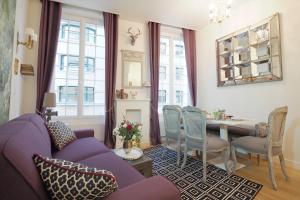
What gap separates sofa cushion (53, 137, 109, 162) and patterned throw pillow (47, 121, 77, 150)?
0.07 metres

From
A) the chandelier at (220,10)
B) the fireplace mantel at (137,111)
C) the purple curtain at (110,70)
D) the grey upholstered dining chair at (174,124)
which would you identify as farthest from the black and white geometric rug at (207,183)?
the chandelier at (220,10)

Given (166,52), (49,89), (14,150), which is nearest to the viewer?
(14,150)

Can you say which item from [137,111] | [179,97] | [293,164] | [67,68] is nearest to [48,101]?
[67,68]

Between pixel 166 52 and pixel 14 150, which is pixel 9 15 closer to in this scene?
pixel 14 150

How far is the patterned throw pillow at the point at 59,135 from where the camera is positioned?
2199 mm

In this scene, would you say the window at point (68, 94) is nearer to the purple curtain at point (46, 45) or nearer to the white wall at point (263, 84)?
the purple curtain at point (46, 45)

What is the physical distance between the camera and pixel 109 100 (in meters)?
3.93

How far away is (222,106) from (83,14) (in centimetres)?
396

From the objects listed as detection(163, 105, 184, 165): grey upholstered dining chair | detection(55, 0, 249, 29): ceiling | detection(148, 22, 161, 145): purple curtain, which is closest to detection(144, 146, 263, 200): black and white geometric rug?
detection(163, 105, 184, 165): grey upholstered dining chair

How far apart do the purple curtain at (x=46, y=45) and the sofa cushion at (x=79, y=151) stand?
5.52ft

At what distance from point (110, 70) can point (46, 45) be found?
4.44ft

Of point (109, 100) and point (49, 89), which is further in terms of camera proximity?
point (109, 100)

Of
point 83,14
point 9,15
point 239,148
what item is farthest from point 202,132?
point 83,14

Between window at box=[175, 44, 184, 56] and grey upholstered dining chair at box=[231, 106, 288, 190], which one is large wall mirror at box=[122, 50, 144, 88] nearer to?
window at box=[175, 44, 184, 56]
